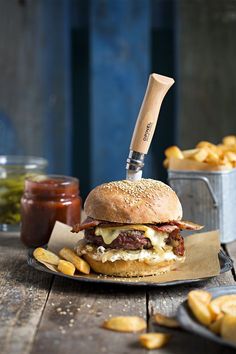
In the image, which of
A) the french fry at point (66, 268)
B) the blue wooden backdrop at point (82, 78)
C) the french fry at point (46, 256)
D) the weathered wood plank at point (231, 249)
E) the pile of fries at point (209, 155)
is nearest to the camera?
the french fry at point (66, 268)

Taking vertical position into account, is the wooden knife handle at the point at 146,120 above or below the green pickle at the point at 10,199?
above

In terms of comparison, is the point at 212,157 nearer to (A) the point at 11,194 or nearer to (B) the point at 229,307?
(A) the point at 11,194

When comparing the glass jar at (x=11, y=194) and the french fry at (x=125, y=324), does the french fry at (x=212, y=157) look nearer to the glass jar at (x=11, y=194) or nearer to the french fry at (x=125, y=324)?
the glass jar at (x=11, y=194)

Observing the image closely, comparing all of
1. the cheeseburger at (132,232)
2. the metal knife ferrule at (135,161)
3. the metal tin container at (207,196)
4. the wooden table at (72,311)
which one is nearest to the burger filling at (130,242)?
the cheeseburger at (132,232)

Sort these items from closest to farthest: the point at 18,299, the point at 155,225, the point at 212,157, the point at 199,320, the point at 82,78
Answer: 1. the point at 199,320
2. the point at 18,299
3. the point at 155,225
4. the point at 212,157
5. the point at 82,78

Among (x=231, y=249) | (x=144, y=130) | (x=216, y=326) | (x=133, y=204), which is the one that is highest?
(x=144, y=130)

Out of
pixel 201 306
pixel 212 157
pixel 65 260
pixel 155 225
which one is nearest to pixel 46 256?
pixel 65 260

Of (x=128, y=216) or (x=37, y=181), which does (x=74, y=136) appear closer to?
(x=37, y=181)
